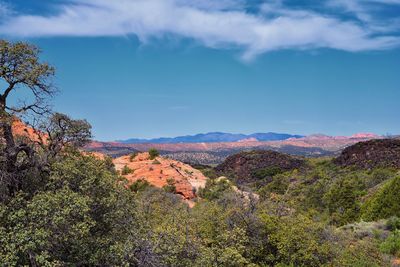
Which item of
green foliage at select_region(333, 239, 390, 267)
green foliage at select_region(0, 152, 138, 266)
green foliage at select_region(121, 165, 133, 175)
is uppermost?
green foliage at select_region(0, 152, 138, 266)

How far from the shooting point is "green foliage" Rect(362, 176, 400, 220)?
37688 mm

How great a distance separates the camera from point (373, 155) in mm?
95375

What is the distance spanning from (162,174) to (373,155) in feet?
192

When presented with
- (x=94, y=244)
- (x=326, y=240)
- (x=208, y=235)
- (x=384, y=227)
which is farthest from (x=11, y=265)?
(x=384, y=227)

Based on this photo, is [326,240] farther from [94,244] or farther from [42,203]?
[42,203]

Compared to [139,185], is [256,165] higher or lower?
lower

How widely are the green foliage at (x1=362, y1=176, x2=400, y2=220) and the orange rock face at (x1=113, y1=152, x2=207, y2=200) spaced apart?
19.4 metres

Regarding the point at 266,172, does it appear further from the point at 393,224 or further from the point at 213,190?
the point at 393,224

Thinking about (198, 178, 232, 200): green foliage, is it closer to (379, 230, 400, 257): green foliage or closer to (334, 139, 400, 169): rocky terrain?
(379, 230, 400, 257): green foliage

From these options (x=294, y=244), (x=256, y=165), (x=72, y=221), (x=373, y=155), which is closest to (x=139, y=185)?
(x=294, y=244)

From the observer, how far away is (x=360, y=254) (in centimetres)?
1986

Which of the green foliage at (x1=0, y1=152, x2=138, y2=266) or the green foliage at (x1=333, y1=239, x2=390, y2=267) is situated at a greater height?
the green foliage at (x1=0, y1=152, x2=138, y2=266)

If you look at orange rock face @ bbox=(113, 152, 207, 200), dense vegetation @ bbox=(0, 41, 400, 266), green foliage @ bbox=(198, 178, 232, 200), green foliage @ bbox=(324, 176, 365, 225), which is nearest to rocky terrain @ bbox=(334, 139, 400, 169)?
green foliage @ bbox=(324, 176, 365, 225)

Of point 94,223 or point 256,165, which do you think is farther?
point 256,165
